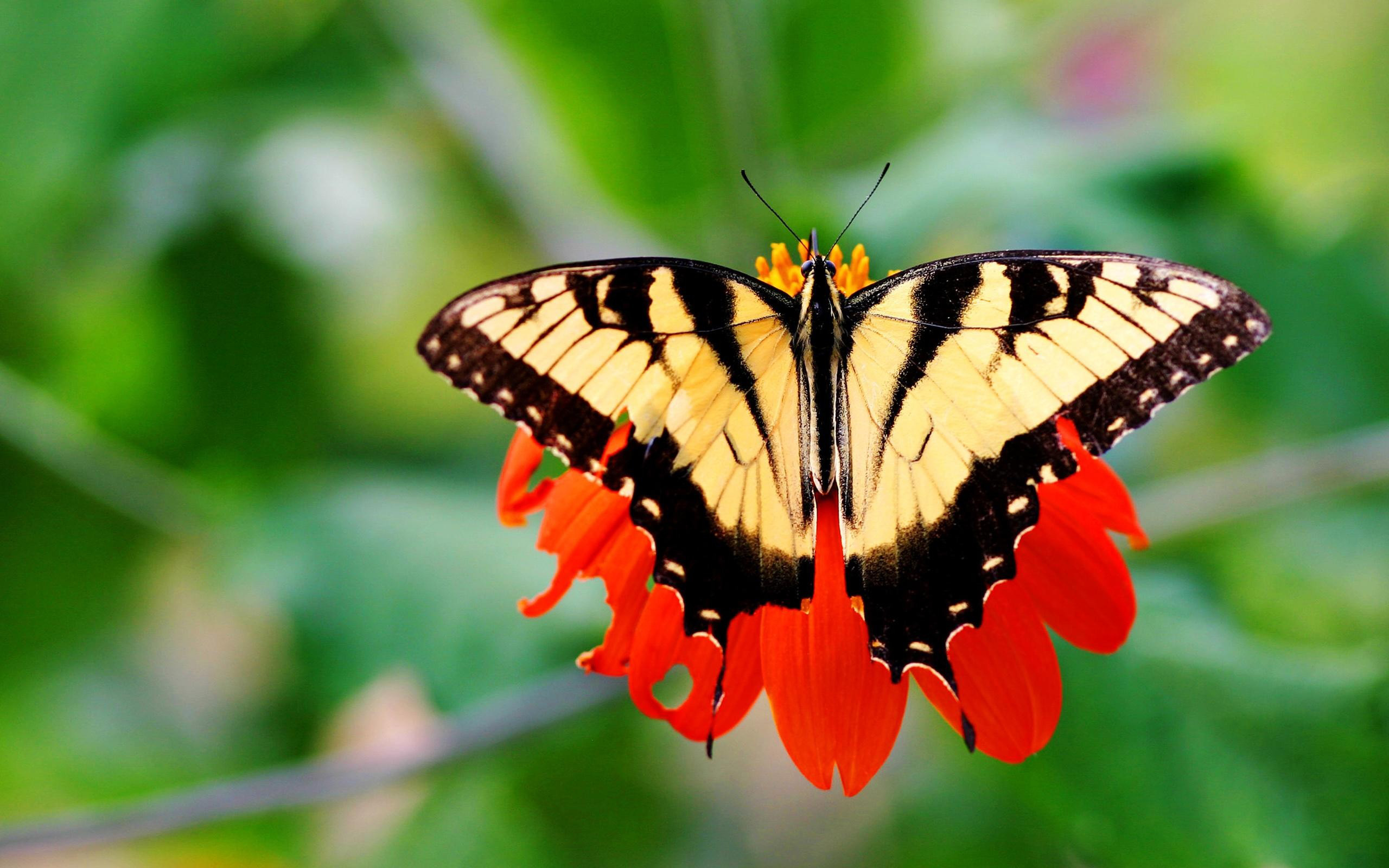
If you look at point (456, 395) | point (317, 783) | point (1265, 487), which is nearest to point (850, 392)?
point (1265, 487)

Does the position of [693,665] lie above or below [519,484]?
below

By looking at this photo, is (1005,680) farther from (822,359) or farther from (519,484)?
(519,484)

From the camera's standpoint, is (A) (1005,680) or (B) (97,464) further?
(B) (97,464)

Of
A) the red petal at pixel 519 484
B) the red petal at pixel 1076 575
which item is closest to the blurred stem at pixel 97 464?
the red petal at pixel 519 484

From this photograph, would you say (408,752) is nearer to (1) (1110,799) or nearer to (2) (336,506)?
(2) (336,506)

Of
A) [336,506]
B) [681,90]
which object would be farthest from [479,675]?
[681,90]
